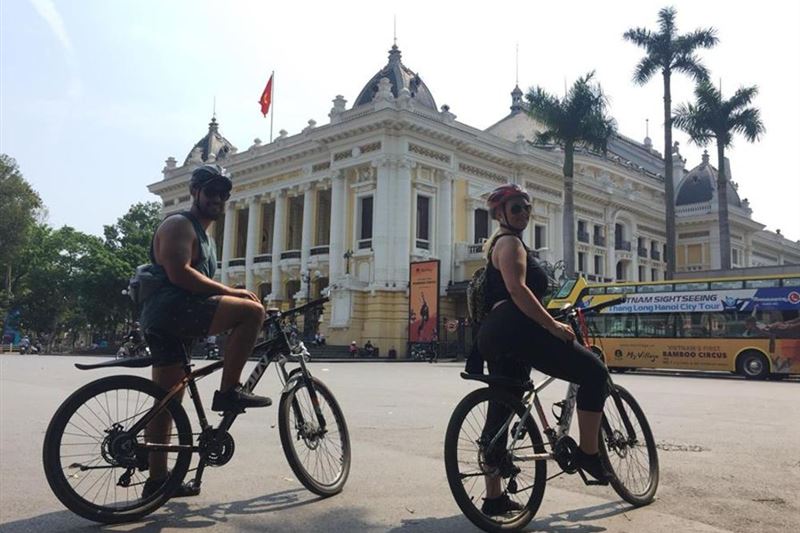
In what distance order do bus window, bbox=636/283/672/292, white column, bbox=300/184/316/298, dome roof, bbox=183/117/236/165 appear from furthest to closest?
1. dome roof, bbox=183/117/236/165
2. white column, bbox=300/184/316/298
3. bus window, bbox=636/283/672/292

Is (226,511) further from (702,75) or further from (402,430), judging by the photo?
(702,75)

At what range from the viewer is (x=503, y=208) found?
3.93 meters

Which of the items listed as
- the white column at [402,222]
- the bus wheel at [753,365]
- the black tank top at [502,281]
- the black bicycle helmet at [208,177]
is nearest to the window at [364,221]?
the white column at [402,222]

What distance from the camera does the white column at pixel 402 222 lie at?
1410 inches

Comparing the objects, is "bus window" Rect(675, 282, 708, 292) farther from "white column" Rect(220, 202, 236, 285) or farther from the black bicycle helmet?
"white column" Rect(220, 202, 236, 285)

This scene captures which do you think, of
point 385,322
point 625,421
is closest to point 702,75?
point 385,322

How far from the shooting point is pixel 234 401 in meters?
3.82

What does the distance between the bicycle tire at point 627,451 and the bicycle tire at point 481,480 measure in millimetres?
542

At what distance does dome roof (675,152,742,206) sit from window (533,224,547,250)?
23.8m

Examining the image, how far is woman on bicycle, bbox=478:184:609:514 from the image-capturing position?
11.9 ft

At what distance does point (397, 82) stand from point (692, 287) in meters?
26.2

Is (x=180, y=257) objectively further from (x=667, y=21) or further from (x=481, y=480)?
(x=667, y=21)

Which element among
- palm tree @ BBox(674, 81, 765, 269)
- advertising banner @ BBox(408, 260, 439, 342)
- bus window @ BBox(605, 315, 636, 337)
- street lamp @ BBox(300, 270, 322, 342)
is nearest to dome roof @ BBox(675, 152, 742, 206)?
palm tree @ BBox(674, 81, 765, 269)

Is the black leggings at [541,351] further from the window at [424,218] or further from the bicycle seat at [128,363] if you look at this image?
the window at [424,218]
